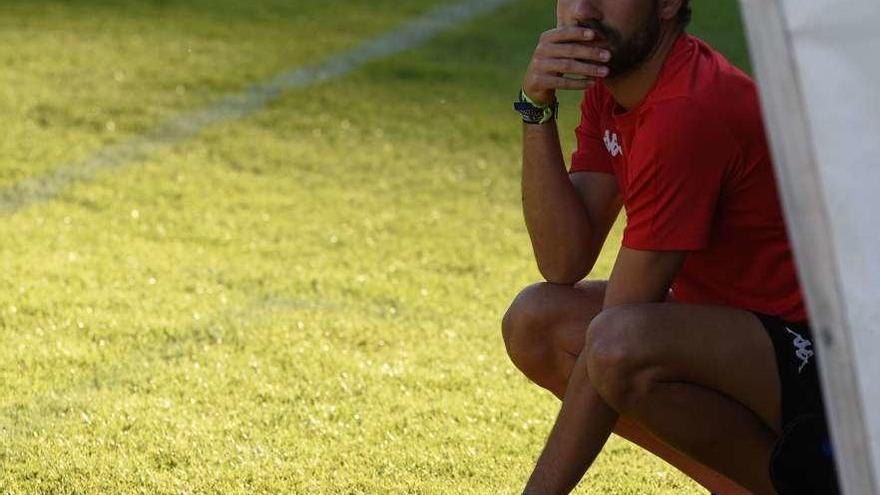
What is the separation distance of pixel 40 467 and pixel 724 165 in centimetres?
146

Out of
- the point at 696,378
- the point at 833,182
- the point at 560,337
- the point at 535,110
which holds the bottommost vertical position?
the point at 560,337

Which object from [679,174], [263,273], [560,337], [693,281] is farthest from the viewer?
[263,273]

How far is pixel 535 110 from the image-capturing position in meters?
2.94

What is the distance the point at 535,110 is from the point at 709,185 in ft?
1.49

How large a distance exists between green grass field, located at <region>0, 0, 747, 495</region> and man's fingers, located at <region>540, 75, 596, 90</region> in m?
0.86

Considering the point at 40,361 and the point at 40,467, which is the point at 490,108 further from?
the point at 40,467

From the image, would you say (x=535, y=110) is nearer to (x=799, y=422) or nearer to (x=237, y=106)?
(x=799, y=422)

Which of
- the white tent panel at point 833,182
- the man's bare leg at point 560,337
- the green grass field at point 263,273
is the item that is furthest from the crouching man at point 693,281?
the white tent panel at point 833,182

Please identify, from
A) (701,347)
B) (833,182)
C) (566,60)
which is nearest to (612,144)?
(566,60)

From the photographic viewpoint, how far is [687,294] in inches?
113

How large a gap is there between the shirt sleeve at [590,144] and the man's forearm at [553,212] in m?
0.08

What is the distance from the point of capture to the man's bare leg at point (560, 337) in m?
2.96

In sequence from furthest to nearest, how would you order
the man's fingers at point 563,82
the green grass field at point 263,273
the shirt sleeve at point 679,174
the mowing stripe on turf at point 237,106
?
the mowing stripe on turf at point 237,106, the green grass field at point 263,273, the man's fingers at point 563,82, the shirt sleeve at point 679,174

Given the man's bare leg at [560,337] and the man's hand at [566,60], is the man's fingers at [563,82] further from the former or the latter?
the man's bare leg at [560,337]
